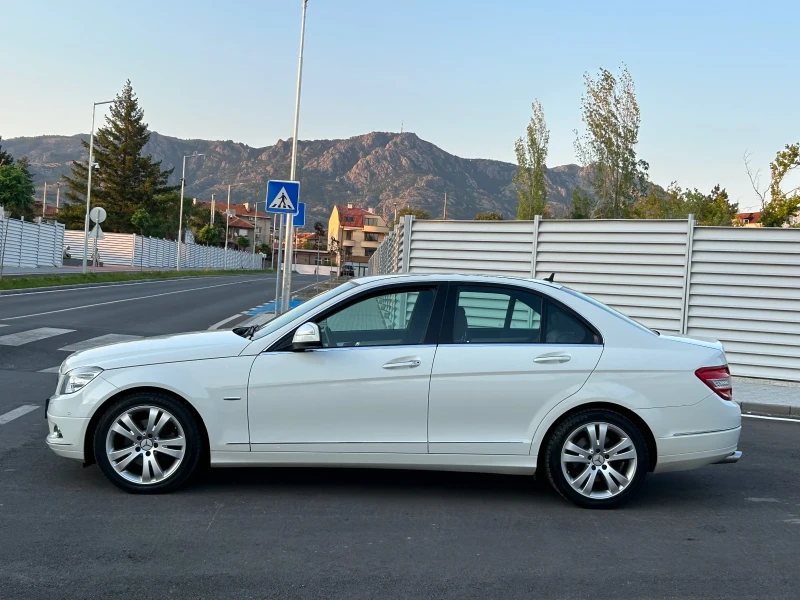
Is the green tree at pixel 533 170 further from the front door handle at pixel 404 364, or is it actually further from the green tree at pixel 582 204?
the front door handle at pixel 404 364

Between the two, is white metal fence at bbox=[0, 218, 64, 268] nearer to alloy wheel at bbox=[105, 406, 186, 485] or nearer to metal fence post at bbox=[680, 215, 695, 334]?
metal fence post at bbox=[680, 215, 695, 334]

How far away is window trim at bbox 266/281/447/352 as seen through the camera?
18.6 ft

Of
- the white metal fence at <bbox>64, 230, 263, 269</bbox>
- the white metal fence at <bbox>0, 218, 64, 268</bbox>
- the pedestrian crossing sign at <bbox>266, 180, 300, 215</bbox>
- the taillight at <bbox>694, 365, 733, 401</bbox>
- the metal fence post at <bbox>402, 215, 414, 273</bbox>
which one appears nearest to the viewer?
the taillight at <bbox>694, 365, 733, 401</bbox>

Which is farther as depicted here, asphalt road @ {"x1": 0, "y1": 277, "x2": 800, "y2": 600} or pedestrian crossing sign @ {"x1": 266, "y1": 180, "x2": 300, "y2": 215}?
pedestrian crossing sign @ {"x1": 266, "y1": 180, "x2": 300, "y2": 215}

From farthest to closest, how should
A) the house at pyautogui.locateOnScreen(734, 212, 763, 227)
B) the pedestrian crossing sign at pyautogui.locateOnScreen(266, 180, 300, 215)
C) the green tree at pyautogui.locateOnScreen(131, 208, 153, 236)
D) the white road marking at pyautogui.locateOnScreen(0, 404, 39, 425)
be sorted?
the green tree at pyautogui.locateOnScreen(131, 208, 153, 236) → the house at pyautogui.locateOnScreen(734, 212, 763, 227) → the pedestrian crossing sign at pyautogui.locateOnScreen(266, 180, 300, 215) → the white road marking at pyautogui.locateOnScreen(0, 404, 39, 425)

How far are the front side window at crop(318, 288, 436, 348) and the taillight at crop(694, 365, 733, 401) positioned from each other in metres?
1.87

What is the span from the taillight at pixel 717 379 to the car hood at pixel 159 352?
3042 mm

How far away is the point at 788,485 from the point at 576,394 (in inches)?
88.6

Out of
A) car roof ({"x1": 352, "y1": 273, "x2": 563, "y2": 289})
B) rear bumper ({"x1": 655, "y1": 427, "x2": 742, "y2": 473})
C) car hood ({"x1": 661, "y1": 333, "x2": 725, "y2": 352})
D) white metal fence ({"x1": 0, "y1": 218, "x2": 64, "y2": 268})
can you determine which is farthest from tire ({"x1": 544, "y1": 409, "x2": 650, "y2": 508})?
white metal fence ({"x1": 0, "y1": 218, "x2": 64, "y2": 268})

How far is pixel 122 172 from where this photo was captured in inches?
3438

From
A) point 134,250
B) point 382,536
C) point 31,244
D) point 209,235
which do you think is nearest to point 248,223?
point 209,235

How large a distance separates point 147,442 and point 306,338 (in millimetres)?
1237

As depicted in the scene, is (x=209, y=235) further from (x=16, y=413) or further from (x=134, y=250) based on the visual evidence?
(x=16, y=413)

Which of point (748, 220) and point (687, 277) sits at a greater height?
point (748, 220)
